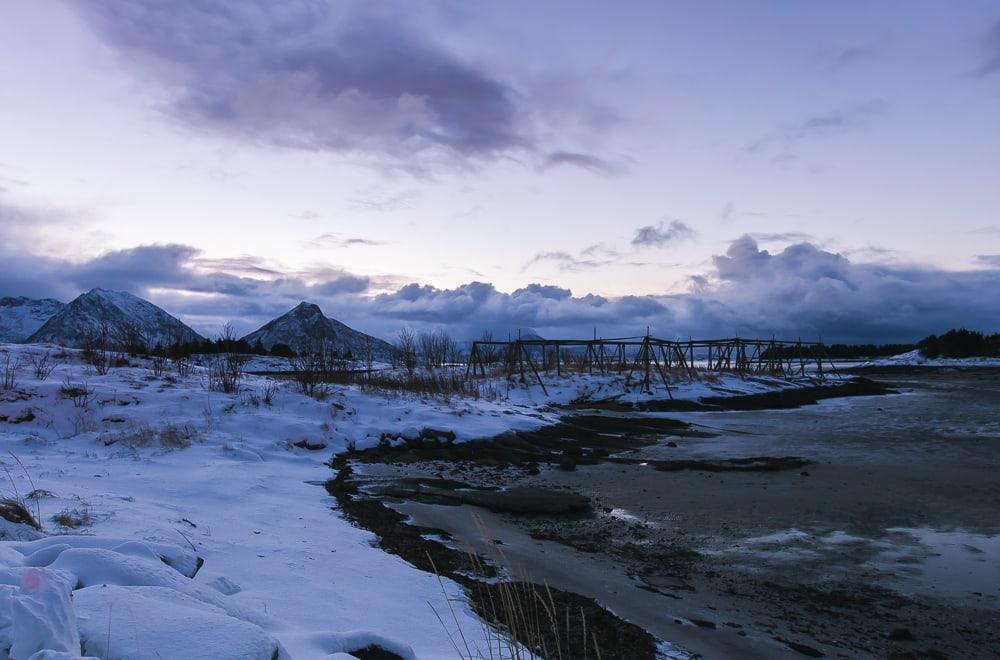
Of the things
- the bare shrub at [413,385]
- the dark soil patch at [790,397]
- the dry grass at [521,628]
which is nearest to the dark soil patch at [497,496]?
the dry grass at [521,628]

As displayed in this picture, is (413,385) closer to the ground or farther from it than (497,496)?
farther from it

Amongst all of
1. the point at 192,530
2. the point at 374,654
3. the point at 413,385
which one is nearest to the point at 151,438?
the point at 192,530

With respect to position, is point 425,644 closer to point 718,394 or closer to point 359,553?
point 359,553

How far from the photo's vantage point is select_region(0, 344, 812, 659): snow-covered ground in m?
2.47

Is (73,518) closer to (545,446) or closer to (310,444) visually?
(310,444)

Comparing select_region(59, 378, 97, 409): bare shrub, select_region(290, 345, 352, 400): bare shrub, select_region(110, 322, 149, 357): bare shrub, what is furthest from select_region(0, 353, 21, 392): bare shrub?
select_region(290, 345, 352, 400): bare shrub

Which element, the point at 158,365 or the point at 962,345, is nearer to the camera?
the point at 158,365

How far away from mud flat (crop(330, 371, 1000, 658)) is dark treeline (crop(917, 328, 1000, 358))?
3356 inches

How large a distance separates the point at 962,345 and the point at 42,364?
104 metres

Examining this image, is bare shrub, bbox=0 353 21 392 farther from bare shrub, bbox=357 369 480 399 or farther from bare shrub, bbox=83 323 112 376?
bare shrub, bbox=357 369 480 399

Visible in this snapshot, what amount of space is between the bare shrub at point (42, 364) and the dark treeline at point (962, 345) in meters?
101

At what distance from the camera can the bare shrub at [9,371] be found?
11344 millimetres

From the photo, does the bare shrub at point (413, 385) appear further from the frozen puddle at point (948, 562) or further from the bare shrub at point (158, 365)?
the frozen puddle at point (948, 562)

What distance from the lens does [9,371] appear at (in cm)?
1239
